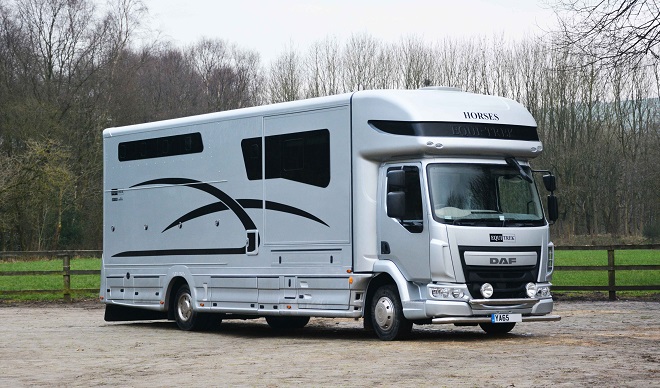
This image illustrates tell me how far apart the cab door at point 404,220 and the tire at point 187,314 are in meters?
4.43

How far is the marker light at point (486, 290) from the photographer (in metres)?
14.6

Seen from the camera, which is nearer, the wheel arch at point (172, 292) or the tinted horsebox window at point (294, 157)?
the tinted horsebox window at point (294, 157)

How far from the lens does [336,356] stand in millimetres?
13078

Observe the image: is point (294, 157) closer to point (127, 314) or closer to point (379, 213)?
point (379, 213)

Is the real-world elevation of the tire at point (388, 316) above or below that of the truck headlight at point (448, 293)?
below

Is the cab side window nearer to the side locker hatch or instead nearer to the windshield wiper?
the windshield wiper

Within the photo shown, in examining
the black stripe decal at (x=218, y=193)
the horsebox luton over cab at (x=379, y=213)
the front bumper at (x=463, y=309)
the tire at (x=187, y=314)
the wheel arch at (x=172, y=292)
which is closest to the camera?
the front bumper at (x=463, y=309)

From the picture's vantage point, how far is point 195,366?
12.3m

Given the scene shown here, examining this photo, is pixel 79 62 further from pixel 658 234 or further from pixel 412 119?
pixel 412 119

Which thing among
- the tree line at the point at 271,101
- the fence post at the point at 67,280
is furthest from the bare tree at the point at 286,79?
the fence post at the point at 67,280

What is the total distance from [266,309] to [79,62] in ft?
136

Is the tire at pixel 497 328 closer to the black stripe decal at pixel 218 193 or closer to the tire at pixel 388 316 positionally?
the tire at pixel 388 316

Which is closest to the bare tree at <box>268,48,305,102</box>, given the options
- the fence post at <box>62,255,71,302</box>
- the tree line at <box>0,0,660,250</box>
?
the tree line at <box>0,0,660,250</box>

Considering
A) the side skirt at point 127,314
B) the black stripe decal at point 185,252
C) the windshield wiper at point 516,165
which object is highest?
the windshield wiper at point 516,165
